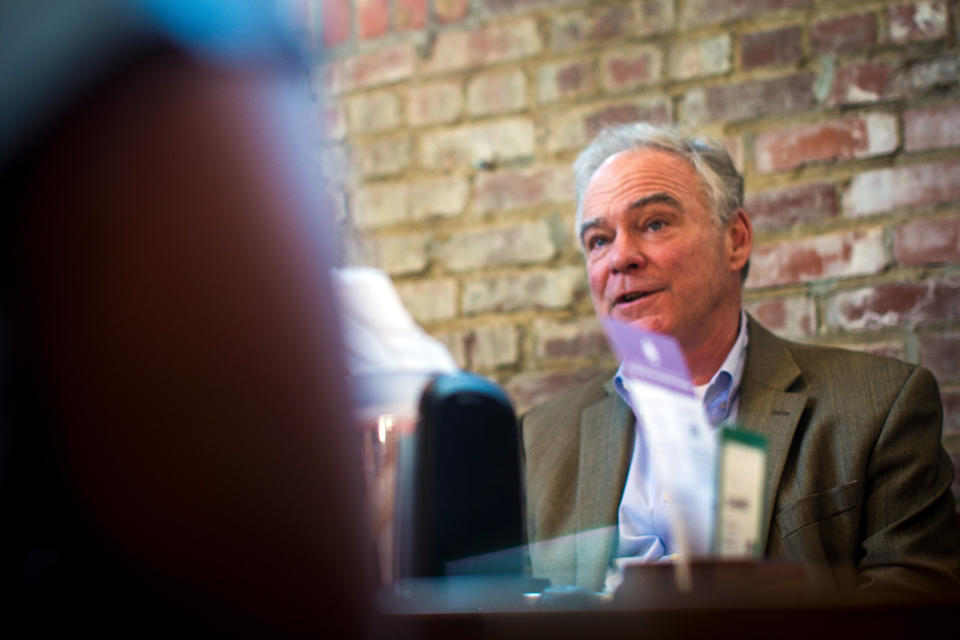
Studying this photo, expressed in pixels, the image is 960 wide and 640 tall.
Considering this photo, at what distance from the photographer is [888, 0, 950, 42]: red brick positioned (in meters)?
1.58

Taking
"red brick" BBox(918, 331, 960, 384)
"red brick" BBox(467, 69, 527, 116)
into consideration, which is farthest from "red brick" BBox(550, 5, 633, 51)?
"red brick" BBox(918, 331, 960, 384)

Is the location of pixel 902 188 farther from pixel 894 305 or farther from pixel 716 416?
pixel 716 416

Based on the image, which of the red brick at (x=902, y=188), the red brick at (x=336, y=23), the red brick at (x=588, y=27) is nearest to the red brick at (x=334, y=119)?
the red brick at (x=336, y=23)

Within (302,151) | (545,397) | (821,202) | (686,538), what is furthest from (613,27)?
(302,151)

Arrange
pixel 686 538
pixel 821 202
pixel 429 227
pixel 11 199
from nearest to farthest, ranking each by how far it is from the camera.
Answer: pixel 11 199 → pixel 686 538 → pixel 821 202 → pixel 429 227

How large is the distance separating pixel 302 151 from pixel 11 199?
4.4 inches

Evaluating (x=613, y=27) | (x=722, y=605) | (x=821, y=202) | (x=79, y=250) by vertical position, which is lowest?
(x=722, y=605)

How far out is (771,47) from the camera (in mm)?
1698

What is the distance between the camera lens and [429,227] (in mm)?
1950

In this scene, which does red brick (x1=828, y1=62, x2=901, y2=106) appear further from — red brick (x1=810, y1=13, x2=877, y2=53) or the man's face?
the man's face

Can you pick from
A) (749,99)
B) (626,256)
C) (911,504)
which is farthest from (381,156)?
(911,504)

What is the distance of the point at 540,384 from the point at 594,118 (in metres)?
0.57

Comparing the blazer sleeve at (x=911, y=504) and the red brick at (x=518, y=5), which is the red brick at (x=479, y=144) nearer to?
the red brick at (x=518, y=5)

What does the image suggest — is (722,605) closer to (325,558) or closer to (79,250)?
(325,558)
